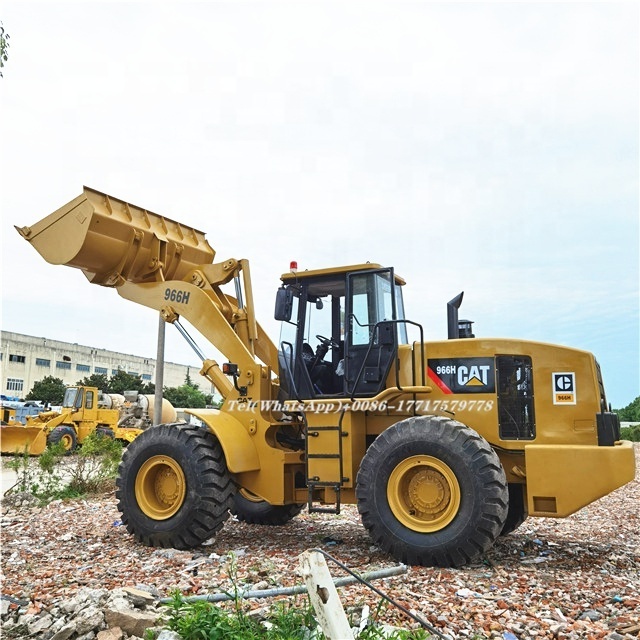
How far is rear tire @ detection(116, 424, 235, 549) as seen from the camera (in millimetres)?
7719

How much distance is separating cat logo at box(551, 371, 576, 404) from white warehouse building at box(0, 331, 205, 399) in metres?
55.9

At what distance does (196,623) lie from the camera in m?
4.30

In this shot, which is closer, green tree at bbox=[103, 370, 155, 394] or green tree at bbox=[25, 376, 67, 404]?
green tree at bbox=[103, 370, 155, 394]

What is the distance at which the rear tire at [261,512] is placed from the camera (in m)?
9.55

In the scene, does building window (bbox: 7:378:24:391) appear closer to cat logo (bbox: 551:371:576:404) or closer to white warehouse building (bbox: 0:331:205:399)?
white warehouse building (bbox: 0:331:205:399)

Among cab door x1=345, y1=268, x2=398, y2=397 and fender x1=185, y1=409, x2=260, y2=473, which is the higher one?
cab door x1=345, y1=268, x2=398, y2=397

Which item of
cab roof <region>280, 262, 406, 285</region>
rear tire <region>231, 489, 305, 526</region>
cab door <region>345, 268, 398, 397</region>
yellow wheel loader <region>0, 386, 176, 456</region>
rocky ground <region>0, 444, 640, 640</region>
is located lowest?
rocky ground <region>0, 444, 640, 640</region>

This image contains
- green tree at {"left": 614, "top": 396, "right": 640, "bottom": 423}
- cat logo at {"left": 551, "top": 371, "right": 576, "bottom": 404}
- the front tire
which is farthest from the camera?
green tree at {"left": 614, "top": 396, "right": 640, "bottom": 423}

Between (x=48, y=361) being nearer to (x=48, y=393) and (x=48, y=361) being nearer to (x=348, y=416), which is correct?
(x=48, y=393)

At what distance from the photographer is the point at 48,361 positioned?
6366cm

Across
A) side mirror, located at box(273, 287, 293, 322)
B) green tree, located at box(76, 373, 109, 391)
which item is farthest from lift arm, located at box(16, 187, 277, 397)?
green tree, located at box(76, 373, 109, 391)

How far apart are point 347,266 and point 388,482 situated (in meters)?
2.61

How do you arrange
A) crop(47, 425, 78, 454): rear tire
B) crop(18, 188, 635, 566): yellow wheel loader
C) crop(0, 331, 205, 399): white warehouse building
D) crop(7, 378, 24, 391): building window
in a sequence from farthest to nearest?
crop(0, 331, 205, 399): white warehouse building → crop(7, 378, 24, 391): building window → crop(47, 425, 78, 454): rear tire → crop(18, 188, 635, 566): yellow wheel loader

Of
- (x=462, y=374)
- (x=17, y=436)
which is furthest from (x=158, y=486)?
(x=17, y=436)
